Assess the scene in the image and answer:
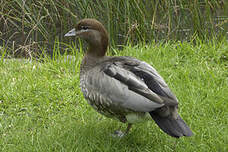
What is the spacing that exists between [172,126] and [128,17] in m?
2.96

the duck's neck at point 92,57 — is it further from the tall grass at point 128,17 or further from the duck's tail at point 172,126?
the tall grass at point 128,17

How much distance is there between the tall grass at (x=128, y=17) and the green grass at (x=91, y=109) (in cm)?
63

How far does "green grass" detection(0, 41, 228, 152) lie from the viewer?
3.03 meters

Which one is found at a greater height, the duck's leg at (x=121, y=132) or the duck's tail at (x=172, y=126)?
the duck's tail at (x=172, y=126)

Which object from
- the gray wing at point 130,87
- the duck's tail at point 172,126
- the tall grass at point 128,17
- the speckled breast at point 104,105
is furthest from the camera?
the tall grass at point 128,17

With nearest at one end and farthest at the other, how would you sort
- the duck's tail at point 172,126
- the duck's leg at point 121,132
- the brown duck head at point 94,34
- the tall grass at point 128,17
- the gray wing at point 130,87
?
1. the duck's tail at point 172,126
2. the gray wing at point 130,87
3. the duck's leg at point 121,132
4. the brown duck head at point 94,34
5. the tall grass at point 128,17

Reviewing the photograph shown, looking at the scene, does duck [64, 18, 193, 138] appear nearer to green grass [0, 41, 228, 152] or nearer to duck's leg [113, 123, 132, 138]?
duck's leg [113, 123, 132, 138]

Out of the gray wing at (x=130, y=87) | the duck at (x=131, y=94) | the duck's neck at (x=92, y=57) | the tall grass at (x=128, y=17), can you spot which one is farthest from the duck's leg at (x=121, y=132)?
the tall grass at (x=128, y=17)

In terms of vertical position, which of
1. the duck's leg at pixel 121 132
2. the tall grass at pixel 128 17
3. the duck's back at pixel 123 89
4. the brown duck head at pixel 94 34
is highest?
the brown duck head at pixel 94 34

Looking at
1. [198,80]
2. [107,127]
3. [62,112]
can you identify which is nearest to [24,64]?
[62,112]

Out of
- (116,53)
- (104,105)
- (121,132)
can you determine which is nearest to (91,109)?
(121,132)

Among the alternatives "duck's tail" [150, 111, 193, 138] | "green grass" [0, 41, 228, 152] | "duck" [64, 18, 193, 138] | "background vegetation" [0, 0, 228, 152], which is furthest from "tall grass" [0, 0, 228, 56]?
"duck's tail" [150, 111, 193, 138]

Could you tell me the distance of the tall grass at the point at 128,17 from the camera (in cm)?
533

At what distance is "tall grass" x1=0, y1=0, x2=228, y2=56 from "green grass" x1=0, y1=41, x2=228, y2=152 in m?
0.63
